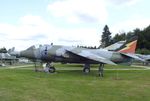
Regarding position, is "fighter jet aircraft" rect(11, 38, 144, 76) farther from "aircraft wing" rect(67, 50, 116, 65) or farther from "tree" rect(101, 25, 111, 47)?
"tree" rect(101, 25, 111, 47)

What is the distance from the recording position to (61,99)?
41.3ft

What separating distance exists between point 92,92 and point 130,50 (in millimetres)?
20405

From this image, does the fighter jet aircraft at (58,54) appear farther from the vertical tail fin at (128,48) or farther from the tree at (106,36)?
the tree at (106,36)

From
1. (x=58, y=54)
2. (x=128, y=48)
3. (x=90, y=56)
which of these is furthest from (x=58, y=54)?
(x=128, y=48)

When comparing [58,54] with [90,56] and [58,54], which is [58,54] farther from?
[90,56]

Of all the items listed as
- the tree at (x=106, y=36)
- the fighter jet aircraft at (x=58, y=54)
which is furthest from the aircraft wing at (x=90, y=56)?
the tree at (x=106, y=36)

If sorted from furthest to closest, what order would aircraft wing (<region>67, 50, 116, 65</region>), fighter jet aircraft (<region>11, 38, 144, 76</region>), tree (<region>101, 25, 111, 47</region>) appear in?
tree (<region>101, 25, 111, 47</region>), fighter jet aircraft (<region>11, 38, 144, 76</region>), aircraft wing (<region>67, 50, 116, 65</region>)

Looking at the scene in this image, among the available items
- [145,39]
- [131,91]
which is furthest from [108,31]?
[131,91]

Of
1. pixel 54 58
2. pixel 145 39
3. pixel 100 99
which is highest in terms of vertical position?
pixel 145 39

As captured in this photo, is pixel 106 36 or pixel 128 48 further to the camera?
pixel 106 36

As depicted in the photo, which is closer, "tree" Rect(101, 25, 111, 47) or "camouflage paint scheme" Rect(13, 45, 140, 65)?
"camouflage paint scheme" Rect(13, 45, 140, 65)

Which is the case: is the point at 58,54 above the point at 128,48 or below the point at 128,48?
below

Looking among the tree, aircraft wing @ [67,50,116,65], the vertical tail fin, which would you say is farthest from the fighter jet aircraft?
the tree

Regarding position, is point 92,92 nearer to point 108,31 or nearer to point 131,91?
point 131,91
